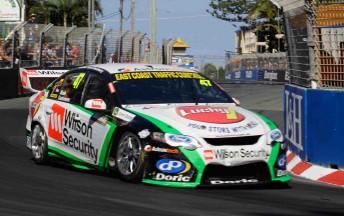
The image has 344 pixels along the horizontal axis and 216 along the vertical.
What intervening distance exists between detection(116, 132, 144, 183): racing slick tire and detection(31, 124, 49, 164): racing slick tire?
76.2 inches

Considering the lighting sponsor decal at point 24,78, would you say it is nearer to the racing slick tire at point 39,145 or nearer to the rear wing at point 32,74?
the rear wing at point 32,74

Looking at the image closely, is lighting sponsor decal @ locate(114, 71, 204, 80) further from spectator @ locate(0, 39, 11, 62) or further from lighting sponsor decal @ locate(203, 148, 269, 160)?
spectator @ locate(0, 39, 11, 62)

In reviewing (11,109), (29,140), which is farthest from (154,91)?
(11,109)

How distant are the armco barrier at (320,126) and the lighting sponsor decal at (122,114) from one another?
2.85 meters

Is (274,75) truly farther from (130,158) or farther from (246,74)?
(130,158)

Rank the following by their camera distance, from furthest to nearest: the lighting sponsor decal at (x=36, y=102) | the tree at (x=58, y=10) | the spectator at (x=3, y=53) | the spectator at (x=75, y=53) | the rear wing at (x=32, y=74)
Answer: the tree at (x=58, y=10) < the spectator at (x=75, y=53) < the spectator at (x=3, y=53) < the rear wing at (x=32, y=74) < the lighting sponsor decal at (x=36, y=102)

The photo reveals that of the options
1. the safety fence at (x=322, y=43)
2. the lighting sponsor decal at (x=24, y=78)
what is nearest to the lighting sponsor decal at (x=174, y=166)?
the safety fence at (x=322, y=43)

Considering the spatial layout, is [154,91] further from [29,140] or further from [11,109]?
[11,109]

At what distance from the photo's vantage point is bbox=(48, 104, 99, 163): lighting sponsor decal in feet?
32.5

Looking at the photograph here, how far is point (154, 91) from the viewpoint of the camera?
9.92m

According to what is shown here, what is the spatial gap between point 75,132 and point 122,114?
3.59 feet

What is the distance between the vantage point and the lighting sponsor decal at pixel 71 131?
991cm

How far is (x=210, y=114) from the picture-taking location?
902 centimetres

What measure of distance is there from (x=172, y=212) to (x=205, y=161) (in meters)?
1.55
